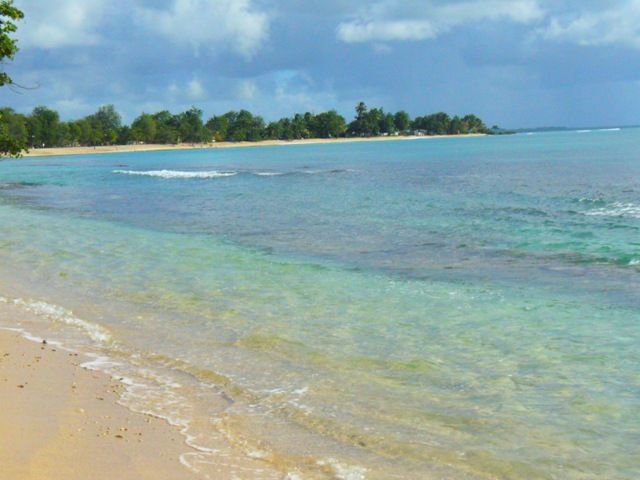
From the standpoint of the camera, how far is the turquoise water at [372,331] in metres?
7.10

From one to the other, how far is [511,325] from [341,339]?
9.07 ft

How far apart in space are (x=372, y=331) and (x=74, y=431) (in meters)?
5.46

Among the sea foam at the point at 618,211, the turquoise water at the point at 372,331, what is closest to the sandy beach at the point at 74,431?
the turquoise water at the point at 372,331

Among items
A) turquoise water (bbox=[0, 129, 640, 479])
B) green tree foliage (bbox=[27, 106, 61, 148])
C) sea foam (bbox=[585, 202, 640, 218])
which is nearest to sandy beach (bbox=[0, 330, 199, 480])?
turquoise water (bbox=[0, 129, 640, 479])

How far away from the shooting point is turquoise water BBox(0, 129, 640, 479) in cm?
710

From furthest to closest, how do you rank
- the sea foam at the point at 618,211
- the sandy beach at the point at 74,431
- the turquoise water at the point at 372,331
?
the sea foam at the point at 618,211, the turquoise water at the point at 372,331, the sandy beach at the point at 74,431

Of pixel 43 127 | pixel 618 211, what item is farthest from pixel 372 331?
pixel 43 127

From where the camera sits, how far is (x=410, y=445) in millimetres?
7035

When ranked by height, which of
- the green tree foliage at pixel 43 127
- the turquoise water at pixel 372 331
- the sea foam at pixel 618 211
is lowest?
the turquoise water at pixel 372 331

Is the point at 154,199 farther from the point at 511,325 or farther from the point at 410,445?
the point at 410,445

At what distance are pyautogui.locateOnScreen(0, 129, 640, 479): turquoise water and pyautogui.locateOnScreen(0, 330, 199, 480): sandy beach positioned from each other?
36 cm

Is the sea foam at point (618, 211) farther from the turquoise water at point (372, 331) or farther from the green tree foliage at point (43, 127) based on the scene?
the green tree foliage at point (43, 127)

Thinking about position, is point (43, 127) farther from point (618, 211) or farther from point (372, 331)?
point (372, 331)

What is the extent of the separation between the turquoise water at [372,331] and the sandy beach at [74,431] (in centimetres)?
36
